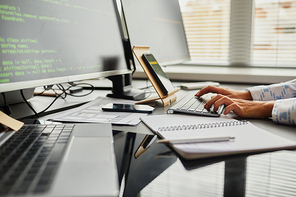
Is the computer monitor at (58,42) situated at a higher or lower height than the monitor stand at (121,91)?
higher

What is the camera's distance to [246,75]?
1586 millimetres

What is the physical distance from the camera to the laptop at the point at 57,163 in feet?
0.97

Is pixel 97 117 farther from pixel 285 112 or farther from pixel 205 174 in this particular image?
pixel 285 112

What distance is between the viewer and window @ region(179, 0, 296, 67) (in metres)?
1.85

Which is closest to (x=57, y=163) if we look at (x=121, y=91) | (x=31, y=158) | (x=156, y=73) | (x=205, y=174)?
(x=31, y=158)

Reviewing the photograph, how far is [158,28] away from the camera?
1279 mm

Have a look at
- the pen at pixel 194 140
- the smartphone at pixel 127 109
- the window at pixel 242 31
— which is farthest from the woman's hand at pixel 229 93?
the window at pixel 242 31

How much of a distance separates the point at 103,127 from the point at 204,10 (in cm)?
177

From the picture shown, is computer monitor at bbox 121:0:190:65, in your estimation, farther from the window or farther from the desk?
the desk

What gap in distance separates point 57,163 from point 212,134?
340 mm

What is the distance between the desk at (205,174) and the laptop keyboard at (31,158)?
113 mm

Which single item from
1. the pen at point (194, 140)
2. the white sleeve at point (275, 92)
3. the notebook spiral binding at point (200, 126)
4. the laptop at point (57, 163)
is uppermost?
the laptop at point (57, 163)

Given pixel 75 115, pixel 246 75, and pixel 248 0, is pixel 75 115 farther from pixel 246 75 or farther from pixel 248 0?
pixel 248 0

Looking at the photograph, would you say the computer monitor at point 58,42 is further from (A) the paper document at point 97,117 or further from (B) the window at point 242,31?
(B) the window at point 242,31
